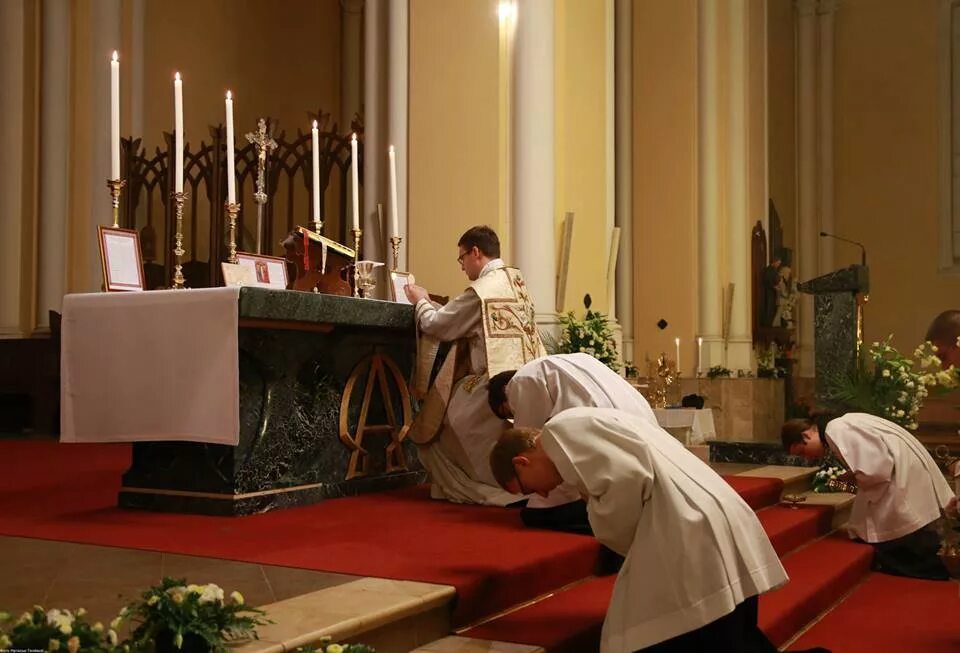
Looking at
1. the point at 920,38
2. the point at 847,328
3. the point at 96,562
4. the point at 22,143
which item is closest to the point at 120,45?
the point at 22,143

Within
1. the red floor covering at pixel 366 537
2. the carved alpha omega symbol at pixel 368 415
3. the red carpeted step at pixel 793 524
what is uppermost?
→ the carved alpha omega symbol at pixel 368 415

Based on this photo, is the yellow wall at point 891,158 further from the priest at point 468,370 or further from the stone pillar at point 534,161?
the priest at point 468,370

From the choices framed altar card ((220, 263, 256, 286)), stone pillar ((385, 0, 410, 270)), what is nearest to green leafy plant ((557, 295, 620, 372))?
stone pillar ((385, 0, 410, 270))

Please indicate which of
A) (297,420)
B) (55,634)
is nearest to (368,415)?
Answer: (297,420)

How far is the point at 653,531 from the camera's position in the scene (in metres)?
3.44

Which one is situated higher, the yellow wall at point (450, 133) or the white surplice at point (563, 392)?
the yellow wall at point (450, 133)

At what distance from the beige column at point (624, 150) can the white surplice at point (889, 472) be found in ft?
25.8

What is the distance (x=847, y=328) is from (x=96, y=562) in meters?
6.93

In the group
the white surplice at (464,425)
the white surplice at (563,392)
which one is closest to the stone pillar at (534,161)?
the white surplice at (464,425)

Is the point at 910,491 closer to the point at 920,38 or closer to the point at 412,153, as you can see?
the point at 412,153

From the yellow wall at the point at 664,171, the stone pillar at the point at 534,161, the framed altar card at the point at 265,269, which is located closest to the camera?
the framed altar card at the point at 265,269

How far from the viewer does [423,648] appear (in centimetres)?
358

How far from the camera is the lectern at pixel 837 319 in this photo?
30.3 ft

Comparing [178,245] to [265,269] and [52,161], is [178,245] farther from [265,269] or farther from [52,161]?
[52,161]
